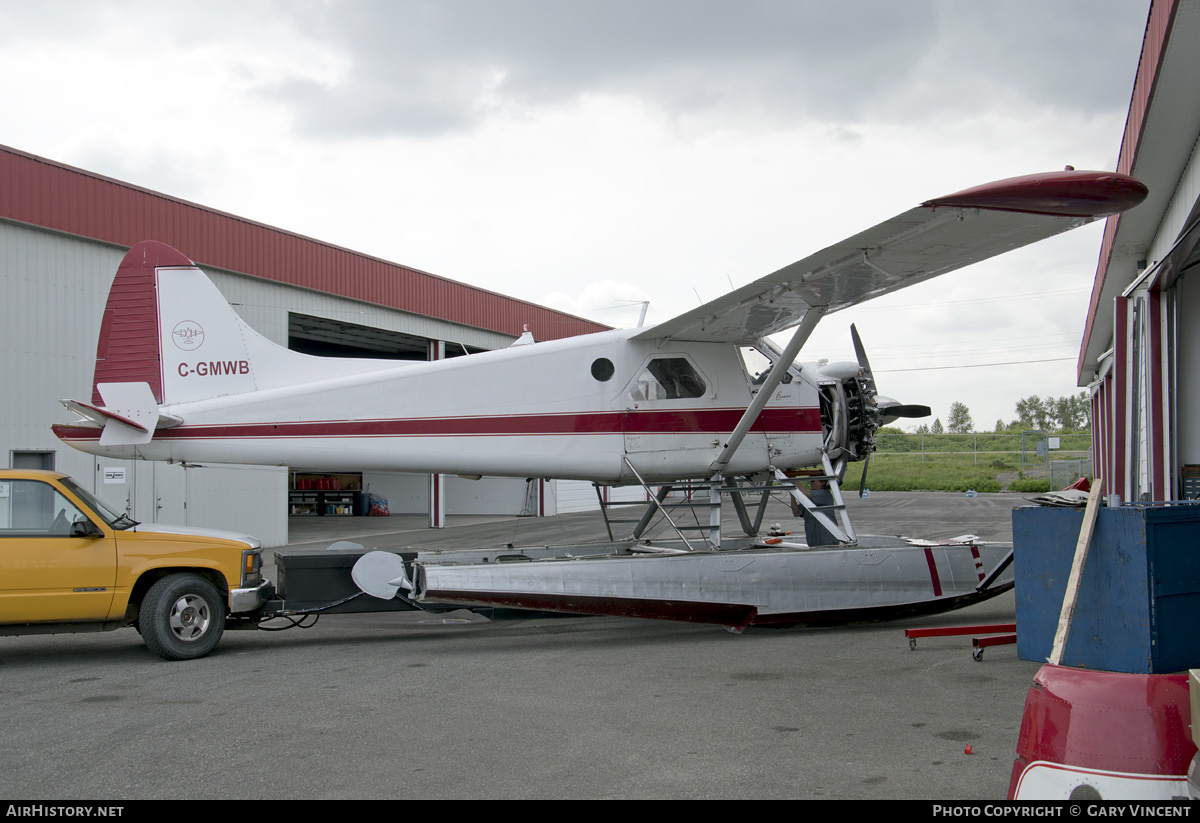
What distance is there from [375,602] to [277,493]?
11.8 m

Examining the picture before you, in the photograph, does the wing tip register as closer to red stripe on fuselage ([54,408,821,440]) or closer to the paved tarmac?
the paved tarmac

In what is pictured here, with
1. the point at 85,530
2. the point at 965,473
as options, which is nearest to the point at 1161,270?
the point at 85,530

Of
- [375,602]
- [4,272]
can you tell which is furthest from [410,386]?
[4,272]

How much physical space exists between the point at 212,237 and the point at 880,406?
13616mm

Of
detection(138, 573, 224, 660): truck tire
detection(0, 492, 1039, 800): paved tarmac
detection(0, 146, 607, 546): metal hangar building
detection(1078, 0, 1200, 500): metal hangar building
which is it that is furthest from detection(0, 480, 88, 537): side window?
detection(1078, 0, 1200, 500): metal hangar building

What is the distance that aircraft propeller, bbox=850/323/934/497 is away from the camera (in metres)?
10.5

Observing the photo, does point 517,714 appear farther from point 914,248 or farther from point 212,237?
point 212,237

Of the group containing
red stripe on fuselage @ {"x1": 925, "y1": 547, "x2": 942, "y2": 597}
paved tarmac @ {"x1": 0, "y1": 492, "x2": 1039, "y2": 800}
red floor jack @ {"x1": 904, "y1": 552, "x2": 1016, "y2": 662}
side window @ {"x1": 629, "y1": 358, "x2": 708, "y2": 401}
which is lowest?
paved tarmac @ {"x1": 0, "y1": 492, "x2": 1039, "y2": 800}

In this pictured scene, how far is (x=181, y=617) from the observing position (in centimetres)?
752

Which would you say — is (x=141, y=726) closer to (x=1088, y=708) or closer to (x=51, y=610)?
(x=51, y=610)

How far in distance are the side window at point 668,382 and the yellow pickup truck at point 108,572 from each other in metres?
4.26

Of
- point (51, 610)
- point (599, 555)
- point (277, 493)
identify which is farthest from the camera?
point (277, 493)

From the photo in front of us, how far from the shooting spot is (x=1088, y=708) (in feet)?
11.9

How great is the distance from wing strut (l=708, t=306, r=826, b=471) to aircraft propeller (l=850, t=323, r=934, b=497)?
158 cm
